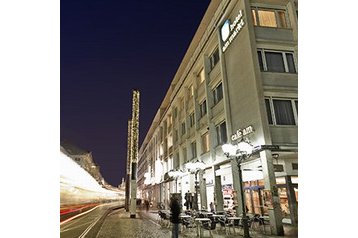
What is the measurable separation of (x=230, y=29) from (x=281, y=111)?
6.65 m

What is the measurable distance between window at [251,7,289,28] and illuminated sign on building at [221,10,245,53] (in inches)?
33.7

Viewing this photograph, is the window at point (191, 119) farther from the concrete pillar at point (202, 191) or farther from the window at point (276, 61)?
the window at point (276, 61)

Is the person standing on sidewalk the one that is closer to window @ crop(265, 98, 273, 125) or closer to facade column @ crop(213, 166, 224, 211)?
window @ crop(265, 98, 273, 125)

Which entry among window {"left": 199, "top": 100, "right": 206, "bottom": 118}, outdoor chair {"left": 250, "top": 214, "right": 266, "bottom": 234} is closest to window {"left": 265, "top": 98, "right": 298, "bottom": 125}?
outdoor chair {"left": 250, "top": 214, "right": 266, "bottom": 234}

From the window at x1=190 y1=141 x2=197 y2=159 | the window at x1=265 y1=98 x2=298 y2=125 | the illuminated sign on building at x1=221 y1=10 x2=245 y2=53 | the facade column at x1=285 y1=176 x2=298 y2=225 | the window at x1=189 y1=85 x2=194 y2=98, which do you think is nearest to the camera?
the window at x1=265 y1=98 x2=298 y2=125

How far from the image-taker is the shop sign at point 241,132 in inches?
607

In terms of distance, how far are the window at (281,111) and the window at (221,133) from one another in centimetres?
547

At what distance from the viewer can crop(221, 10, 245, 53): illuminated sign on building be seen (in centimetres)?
1708

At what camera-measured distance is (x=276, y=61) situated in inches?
645

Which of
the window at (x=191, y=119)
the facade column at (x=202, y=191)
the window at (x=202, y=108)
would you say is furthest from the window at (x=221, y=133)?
the window at (x=191, y=119)
